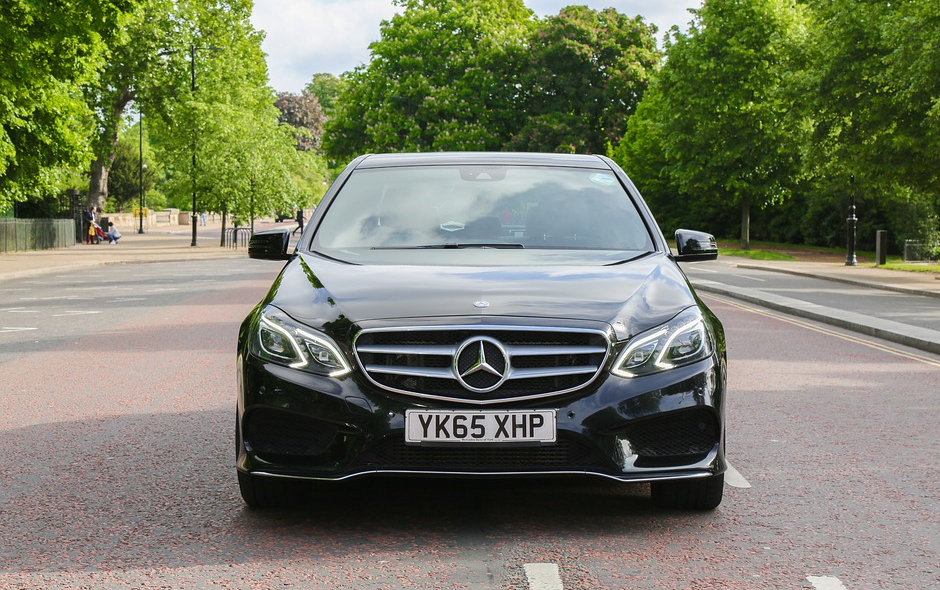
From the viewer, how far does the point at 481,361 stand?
472 centimetres

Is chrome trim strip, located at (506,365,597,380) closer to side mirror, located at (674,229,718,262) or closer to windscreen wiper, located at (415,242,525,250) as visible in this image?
windscreen wiper, located at (415,242,525,250)

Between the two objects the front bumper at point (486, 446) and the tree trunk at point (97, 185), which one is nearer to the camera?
the front bumper at point (486, 446)

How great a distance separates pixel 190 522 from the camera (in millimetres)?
5129

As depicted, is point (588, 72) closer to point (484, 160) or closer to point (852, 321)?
point (852, 321)

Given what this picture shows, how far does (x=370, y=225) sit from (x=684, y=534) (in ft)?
7.55

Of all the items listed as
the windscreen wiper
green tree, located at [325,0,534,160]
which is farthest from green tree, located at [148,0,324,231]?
the windscreen wiper

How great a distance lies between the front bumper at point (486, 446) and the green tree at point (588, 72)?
205 ft

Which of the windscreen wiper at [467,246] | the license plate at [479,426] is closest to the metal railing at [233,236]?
the windscreen wiper at [467,246]

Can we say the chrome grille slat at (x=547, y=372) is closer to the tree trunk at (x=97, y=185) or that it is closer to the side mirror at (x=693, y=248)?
the side mirror at (x=693, y=248)

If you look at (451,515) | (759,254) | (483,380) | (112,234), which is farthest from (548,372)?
(112,234)

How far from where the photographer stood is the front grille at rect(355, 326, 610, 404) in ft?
15.5

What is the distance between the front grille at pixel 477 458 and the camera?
188 inches

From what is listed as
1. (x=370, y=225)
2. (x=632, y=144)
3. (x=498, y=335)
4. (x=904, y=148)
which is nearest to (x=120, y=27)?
(x=904, y=148)

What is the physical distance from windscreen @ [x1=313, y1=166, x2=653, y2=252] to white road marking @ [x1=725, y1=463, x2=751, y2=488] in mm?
1239
